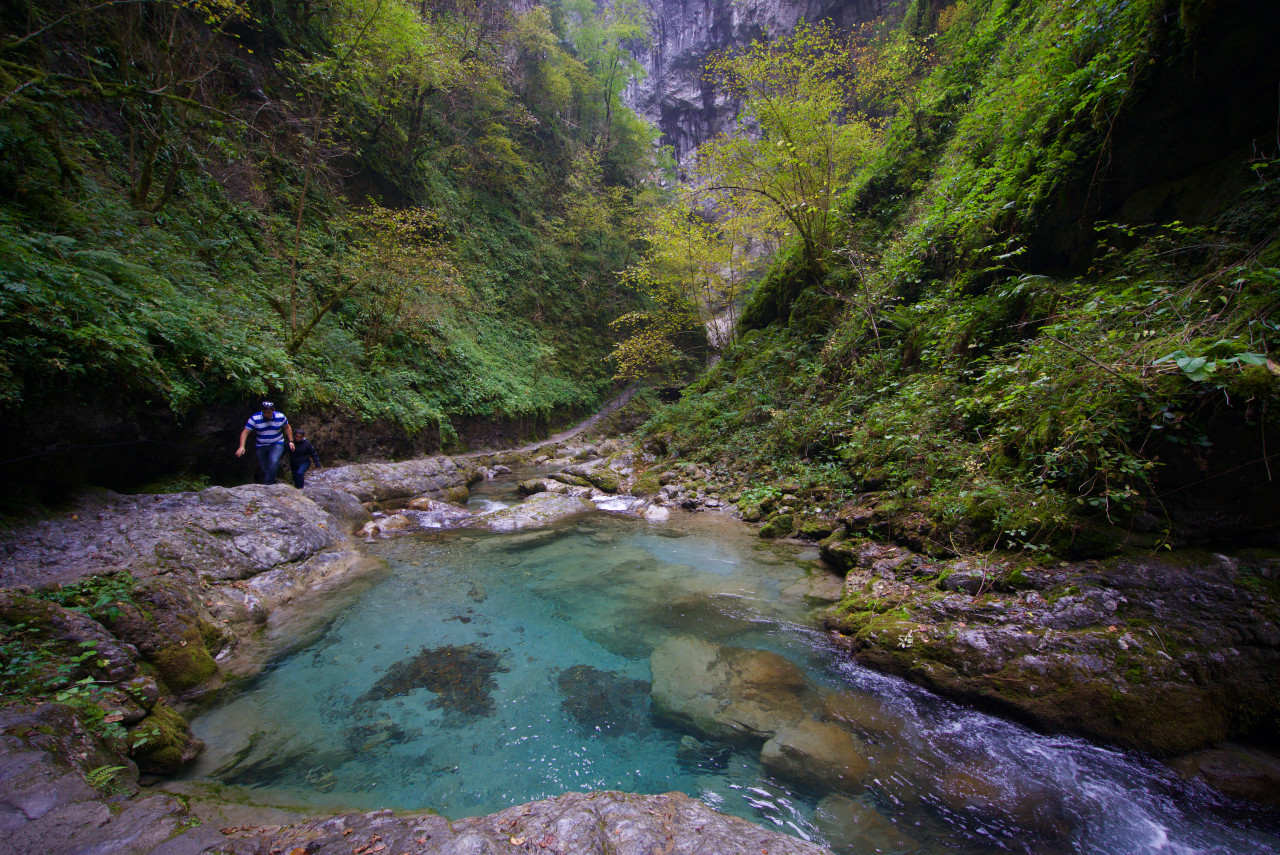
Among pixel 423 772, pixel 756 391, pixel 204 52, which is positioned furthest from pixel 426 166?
pixel 423 772

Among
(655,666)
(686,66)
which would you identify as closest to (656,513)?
(655,666)

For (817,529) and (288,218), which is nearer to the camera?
(817,529)

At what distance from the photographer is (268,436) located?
20.8ft

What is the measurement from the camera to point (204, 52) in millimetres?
6996

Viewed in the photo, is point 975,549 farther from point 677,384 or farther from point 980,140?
point 677,384

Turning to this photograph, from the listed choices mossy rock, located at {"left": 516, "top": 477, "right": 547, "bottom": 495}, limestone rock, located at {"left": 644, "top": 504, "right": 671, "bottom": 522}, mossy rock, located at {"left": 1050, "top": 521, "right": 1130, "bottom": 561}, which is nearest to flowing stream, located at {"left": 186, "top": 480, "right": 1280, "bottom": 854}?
mossy rock, located at {"left": 1050, "top": 521, "right": 1130, "bottom": 561}

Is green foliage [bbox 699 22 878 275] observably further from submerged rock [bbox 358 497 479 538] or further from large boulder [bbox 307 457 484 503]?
large boulder [bbox 307 457 484 503]

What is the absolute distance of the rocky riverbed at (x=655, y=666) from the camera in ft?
6.27

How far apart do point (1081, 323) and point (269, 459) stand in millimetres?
9516

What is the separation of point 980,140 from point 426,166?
1839cm

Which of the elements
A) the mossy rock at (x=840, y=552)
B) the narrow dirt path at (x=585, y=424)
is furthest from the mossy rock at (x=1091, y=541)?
the narrow dirt path at (x=585, y=424)

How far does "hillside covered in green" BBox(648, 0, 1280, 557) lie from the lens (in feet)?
9.52

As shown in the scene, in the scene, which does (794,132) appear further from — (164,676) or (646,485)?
(164,676)

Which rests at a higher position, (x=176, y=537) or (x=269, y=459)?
(x=269, y=459)
